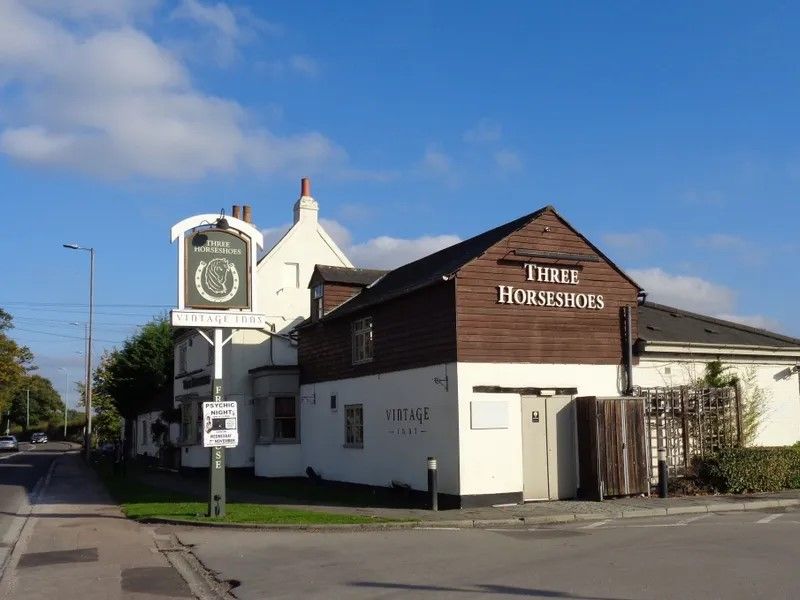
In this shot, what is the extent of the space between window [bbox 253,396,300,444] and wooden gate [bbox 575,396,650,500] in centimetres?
1156

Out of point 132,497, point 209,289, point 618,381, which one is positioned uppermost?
point 209,289

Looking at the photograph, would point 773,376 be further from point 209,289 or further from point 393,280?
point 209,289

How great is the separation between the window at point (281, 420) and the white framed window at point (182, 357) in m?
9.99

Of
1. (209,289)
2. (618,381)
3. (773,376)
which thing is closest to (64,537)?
(209,289)

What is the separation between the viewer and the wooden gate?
18672 mm

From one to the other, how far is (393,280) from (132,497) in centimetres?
923

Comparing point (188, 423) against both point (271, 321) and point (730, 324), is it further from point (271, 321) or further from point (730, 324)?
point (730, 324)

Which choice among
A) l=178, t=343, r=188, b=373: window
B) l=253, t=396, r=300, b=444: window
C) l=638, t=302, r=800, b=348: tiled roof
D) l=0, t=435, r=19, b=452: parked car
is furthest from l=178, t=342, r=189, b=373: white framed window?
l=0, t=435, r=19, b=452: parked car

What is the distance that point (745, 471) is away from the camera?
64.2ft

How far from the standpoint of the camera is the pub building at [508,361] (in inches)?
726

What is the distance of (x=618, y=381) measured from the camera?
20.4 metres

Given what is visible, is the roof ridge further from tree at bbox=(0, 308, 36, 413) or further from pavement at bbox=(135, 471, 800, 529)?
tree at bbox=(0, 308, 36, 413)

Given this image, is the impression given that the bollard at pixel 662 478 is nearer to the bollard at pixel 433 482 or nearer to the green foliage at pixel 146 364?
the bollard at pixel 433 482

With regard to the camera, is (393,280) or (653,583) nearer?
(653,583)
